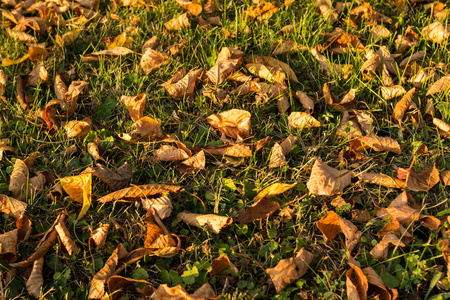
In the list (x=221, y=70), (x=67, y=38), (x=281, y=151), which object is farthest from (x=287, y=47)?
(x=67, y=38)

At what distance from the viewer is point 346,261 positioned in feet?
5.79

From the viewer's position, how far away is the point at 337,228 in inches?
73.2

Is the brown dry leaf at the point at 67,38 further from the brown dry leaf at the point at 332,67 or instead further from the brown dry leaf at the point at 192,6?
the brown dry leaf at the point at 332,67

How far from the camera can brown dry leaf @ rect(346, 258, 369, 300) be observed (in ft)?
5.31

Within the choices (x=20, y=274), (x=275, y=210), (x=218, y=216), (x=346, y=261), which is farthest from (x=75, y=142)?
(x=346, y=261)

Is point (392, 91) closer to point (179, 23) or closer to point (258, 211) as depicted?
point (258, 211)

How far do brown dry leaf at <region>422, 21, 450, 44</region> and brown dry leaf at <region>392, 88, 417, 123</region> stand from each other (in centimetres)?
61

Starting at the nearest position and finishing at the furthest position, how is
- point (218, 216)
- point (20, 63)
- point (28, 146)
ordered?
point (218, 216)
point (28, 146)
point (20, 63)

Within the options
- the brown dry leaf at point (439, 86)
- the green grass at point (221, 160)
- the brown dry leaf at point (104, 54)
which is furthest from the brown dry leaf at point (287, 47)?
the brown dry leaf at point (104, 54)

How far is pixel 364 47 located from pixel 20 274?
2.28 meters

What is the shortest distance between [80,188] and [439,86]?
6.53 feet

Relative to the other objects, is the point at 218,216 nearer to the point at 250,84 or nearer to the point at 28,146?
the point at 250,84

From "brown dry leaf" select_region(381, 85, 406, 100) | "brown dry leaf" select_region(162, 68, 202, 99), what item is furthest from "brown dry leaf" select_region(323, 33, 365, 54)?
"brown dry leaf" select_region(162, 68, 202, 99)

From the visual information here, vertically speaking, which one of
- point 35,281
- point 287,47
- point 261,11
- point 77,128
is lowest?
point 35,281
